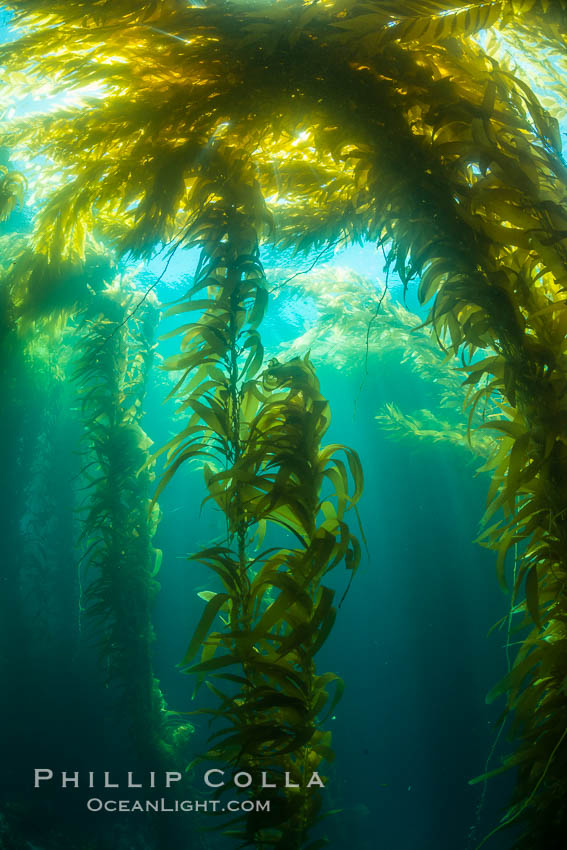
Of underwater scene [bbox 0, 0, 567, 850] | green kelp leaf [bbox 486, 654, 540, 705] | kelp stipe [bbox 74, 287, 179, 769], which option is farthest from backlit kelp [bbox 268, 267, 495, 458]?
green kelp leaf [bbox 486, 654, 540, 705]

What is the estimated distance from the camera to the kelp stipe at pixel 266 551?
1.18m

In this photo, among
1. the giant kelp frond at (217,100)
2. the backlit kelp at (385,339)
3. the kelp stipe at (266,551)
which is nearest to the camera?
the kelp stipe at (266,551)

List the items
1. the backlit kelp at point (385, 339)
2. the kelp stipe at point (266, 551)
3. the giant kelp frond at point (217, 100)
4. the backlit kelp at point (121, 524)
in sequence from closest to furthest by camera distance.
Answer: the kelp stipe at point (266, 551)
the giant kelp frond at point (217, 100)
the backlit kelp at point (121, 524)
the backlit kelp at point (385, 339)

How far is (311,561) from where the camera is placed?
3.99ft

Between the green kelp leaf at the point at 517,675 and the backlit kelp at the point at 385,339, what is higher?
the backlit kelp at the point at 385,339

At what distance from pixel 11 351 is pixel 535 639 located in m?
4.93

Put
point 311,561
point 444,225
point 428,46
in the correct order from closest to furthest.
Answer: point 311,561 < point 444,225 < point 428,46

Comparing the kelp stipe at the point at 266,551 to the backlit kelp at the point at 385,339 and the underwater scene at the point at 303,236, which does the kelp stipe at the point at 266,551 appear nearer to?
the underwater scene at the point at 303,236

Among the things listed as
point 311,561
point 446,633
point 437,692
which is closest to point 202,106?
point 311,561

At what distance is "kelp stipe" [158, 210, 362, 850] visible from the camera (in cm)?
118

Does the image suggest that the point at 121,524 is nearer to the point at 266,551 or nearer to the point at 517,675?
the point at 266,551

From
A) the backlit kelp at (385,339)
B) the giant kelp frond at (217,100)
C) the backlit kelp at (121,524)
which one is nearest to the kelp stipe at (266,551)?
the giant kelp frond at (217,100)

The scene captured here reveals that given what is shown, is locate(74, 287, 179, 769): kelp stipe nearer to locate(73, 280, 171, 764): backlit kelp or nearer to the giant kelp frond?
locate(73, 280, 171, 764): backlit kelp

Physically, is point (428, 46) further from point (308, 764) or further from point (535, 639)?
point (308, 764)
